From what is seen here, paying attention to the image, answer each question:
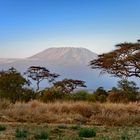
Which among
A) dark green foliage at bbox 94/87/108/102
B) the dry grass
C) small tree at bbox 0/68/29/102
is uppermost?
small tree at bbox 0/68/29/102

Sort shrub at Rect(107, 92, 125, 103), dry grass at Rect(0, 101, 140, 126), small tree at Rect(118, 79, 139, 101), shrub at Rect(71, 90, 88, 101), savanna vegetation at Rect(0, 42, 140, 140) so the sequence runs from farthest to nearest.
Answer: small tree at Rect(118, 79, 139, 101) < shrub at Rect(107, 92, 125, 103) < shrub at Rect(71, 90, 88, 101) < dry grass at Rect(0, 101, 140, 126) < savanna vegetation at Rect(0, 42, 140, 140)

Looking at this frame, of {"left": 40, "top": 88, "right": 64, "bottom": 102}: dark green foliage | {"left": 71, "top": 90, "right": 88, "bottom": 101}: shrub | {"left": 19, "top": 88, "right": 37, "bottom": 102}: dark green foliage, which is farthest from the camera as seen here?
{"left": 19, "top": 88, "right": 37, "bottom": 102}: dark green foliage

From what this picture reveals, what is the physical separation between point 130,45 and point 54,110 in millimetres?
19746

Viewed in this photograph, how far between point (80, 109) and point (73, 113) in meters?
0.87

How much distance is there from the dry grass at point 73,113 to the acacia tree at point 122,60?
1598 cm

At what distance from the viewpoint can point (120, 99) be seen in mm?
41125

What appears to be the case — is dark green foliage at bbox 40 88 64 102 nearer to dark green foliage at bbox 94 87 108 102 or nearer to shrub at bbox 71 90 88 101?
shrub at bbox 71 90 88 101

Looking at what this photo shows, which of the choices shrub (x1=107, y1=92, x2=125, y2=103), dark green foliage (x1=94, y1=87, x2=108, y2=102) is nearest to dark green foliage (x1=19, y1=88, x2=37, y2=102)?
Answer: dark green foliage (x1=94, y1=87, x2=108, y2=102)

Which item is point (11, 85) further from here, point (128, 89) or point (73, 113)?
point (73, 113)

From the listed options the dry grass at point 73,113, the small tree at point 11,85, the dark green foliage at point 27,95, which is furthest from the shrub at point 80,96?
the dry grass at point 73,113

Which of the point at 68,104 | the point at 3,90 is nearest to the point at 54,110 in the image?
the point at 68,104

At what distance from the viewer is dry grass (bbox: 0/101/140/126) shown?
2470 centimetres

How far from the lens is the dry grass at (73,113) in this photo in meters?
24.7

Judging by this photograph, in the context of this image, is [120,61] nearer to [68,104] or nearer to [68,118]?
[68,104]
